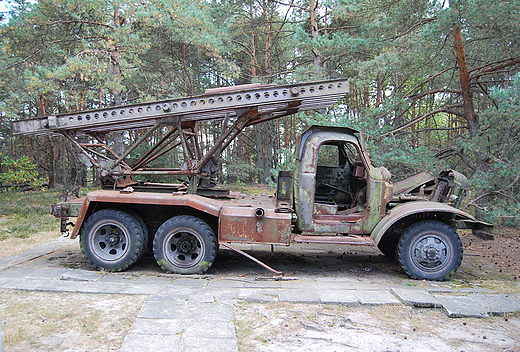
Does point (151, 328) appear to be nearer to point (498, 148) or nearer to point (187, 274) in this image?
point (187, 274)

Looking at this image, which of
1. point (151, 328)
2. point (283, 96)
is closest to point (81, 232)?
point (151, 328)

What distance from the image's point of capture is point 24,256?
21.5ft

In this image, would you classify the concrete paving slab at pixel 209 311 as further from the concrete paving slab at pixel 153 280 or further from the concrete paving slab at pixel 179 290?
the concrete paving slab at pixel 153 280

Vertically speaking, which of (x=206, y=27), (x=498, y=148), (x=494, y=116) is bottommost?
(x=498, y=148)

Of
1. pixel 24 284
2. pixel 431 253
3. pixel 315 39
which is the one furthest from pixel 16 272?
pixel 315 39

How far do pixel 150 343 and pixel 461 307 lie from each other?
3.53m

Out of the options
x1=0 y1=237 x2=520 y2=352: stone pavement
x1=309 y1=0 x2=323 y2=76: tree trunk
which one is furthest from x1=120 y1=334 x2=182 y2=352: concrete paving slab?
x1=309 y1=0 x2=323 y2=76: tree trunk

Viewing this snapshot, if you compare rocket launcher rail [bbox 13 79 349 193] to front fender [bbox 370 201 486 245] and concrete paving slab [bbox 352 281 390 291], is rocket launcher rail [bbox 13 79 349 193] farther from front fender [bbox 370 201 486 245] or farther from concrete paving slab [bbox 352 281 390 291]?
concrete paving slab [bbox 352 281 390 291]

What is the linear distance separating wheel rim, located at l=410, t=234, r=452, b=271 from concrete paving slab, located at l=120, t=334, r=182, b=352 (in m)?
3.83

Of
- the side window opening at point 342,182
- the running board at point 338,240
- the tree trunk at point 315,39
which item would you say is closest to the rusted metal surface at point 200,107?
the side window opening at point 342,182

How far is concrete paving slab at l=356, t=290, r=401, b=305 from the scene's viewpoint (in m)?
4.55

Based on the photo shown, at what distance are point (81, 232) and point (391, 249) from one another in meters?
5.44

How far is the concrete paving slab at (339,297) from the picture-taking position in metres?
4.54

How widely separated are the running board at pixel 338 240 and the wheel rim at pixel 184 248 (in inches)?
59.4
